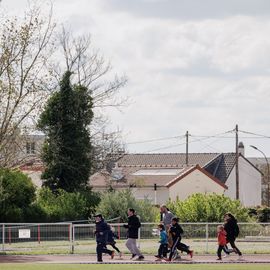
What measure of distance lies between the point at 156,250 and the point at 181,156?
63.3 meters

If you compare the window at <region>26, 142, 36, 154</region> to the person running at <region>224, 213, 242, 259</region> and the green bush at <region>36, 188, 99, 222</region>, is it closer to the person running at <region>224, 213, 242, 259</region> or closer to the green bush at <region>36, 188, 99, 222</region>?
the green bush at <region>36, 188, 99, 222</region>

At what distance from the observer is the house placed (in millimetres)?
80375

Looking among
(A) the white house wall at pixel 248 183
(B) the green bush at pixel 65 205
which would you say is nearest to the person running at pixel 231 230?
(B) the green bush at pixel 65 205

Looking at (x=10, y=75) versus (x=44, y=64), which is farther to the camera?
(x=44, y=64)

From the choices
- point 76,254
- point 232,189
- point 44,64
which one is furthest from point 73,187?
point 232,189

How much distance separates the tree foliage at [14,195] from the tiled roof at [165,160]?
44.4 m

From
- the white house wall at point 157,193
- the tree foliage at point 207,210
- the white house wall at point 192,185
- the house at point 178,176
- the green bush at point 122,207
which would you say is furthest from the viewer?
the white house wall at point 157,193

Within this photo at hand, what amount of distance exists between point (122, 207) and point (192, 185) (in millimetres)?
32019

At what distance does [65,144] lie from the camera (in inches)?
2194

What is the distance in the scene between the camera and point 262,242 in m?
37.8

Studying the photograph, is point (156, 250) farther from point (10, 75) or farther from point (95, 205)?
point (95, 205)

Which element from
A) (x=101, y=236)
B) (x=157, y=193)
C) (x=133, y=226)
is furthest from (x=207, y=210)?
(x=157, y=193)

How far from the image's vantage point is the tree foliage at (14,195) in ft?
157

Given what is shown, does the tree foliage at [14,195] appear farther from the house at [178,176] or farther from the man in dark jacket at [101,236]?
the house at [178,176]
